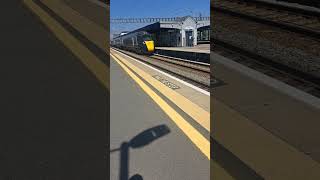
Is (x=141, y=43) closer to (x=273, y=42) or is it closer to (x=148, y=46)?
(x=148, y=46)

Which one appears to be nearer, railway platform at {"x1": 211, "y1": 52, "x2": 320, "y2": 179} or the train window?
railway platform at {"x1": 211, "y1": 52, "x2": 320, "y2": 179}

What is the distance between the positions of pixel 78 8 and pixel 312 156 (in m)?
27.2

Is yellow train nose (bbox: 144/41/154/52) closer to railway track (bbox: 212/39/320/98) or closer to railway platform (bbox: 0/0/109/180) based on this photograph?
railway track (bbox: 212/39/320/98)

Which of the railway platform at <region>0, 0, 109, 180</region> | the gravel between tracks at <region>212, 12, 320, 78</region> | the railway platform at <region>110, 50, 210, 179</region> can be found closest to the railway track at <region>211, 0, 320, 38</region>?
the gravel between tracks at <region>212, 12, 320, 78</region>

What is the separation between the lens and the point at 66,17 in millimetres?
24641

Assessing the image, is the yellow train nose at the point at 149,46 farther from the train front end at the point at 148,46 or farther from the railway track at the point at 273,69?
the railway track at the point at 273,69

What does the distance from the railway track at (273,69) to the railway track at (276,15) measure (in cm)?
218

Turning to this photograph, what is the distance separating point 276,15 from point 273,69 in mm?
6993

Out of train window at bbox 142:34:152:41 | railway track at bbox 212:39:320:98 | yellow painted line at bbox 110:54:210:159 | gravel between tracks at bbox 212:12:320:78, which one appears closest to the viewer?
yellow painted line at bbox 110:54:210:159

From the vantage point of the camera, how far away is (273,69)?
11477 millimetres

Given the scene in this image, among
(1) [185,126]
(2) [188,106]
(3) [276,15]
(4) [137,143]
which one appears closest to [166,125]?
(1) [185,126]

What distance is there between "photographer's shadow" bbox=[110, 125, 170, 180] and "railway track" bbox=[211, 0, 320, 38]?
33.2 feet

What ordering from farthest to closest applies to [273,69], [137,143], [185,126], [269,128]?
1. [273,69]
2. [185,126]
3. [269,128]
4. [137,143]

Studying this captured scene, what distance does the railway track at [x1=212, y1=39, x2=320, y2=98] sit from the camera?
8645 mm
